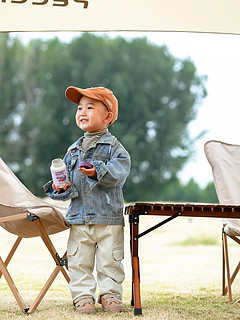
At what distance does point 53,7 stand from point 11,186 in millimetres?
1639

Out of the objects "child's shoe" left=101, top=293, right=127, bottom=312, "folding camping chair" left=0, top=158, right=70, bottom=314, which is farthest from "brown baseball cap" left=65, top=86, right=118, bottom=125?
"child's shoe" left=101, top=293, right=127, bottom=312

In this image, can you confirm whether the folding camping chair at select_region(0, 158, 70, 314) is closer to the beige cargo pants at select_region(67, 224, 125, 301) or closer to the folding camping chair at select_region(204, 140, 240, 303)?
the beige cargo pants at select_region(67, 224, 125, 301)

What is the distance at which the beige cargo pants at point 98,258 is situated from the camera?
213cm

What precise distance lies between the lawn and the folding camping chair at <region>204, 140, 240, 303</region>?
28 centimetres

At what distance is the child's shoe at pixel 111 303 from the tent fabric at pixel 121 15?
2.03m

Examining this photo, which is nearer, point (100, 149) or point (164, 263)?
point (100, 149)

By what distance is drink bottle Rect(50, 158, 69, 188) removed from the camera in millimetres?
2006

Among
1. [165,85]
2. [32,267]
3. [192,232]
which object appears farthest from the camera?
[165,85]

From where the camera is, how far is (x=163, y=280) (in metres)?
3.67

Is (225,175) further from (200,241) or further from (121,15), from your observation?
(200,241)

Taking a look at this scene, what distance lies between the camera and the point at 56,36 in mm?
13891

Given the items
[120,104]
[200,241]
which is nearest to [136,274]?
[200,241]

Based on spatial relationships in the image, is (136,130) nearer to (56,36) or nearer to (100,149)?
(56,36)

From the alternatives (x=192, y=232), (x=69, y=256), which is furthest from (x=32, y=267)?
(x=192, y=232)
